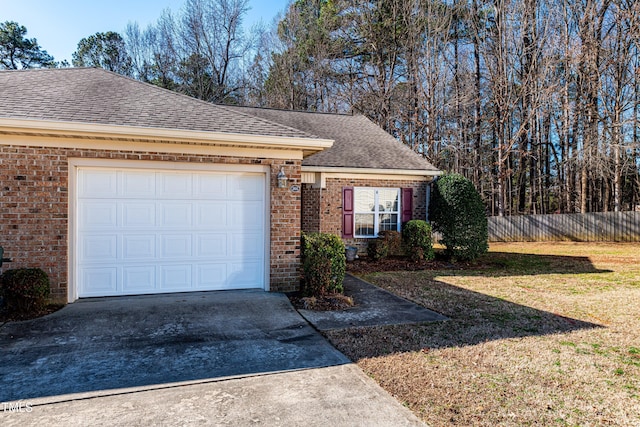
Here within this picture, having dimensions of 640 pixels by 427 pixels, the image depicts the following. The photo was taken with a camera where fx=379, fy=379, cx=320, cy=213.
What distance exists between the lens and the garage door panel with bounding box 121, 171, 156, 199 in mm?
6321

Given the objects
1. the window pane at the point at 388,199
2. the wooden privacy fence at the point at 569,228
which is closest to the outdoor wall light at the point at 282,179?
the window pane at the point at 388,199

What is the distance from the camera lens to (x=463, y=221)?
37.4 feet

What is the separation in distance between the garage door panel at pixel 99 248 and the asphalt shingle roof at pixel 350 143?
6.23 meters

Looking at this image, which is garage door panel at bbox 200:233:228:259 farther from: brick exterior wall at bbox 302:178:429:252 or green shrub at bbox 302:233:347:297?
brick exterior wall at bbox 302:178:429:252

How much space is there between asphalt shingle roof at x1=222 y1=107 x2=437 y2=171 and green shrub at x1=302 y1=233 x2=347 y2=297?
5.10 metres

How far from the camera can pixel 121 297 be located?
6.32 m

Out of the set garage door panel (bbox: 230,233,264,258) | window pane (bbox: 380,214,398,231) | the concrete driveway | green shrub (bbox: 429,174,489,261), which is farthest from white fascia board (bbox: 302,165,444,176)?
the concrete driveway

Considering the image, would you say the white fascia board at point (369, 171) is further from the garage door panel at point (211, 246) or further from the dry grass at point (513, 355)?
the garage door panel at point (211, 246)

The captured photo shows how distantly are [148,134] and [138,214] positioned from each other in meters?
1.37

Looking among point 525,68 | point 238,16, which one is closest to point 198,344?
point 525,68

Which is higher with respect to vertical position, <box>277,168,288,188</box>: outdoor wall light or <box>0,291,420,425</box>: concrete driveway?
<box>277,168,288,188</box>: outdoor wall light

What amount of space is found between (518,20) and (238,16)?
17.1 meters

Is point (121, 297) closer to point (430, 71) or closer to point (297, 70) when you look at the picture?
point (430, 71)

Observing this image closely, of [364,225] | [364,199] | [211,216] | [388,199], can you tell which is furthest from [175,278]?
[388,199]
